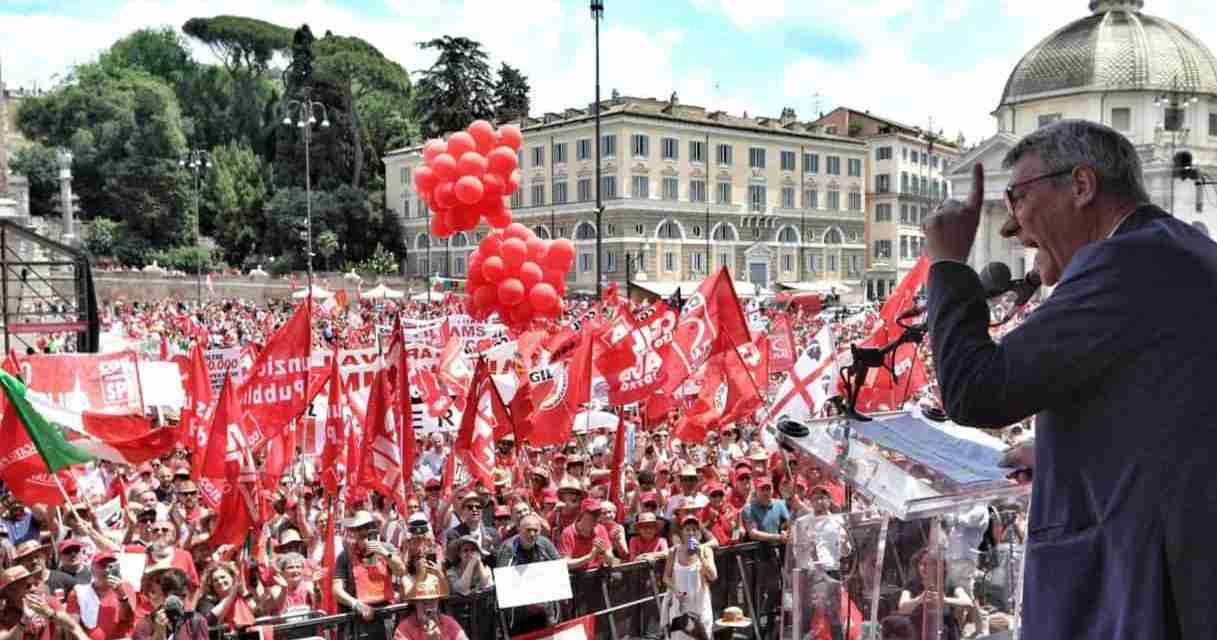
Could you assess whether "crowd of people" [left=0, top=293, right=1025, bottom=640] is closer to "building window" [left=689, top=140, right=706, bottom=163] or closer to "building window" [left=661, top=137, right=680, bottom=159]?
"building window" [left=661, top=137, right=680, bottom=159]

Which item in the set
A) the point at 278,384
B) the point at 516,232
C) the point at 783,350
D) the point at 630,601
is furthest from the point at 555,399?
the point at 516,232

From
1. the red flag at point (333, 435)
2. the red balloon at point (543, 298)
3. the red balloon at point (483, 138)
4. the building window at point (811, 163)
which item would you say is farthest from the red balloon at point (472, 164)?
the building window at point (811, 163)

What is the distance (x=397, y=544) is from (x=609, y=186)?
63.9 m

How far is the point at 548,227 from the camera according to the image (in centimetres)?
7756

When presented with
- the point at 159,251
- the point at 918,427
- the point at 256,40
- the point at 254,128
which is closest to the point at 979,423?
the point at 918,427

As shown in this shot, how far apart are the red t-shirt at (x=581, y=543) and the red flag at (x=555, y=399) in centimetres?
334

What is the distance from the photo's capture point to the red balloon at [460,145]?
2248cm

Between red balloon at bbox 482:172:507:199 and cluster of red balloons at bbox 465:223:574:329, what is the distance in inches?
54.0

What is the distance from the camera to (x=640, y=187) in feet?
238

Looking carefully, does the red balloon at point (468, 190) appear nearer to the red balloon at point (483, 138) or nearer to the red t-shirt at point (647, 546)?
the red balloon at point (483, 138)

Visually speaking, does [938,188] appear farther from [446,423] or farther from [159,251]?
[446,423]

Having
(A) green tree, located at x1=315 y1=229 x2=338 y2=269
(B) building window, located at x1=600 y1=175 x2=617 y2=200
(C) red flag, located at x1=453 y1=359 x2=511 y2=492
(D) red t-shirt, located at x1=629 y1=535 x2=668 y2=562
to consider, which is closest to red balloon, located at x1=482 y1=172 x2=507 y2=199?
(C) red flag, located at x1=453 y1=359 x2=511 y2=492

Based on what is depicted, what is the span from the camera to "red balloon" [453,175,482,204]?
2192 cm

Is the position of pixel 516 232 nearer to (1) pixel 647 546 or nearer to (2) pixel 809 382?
(2) pixel 809 382
